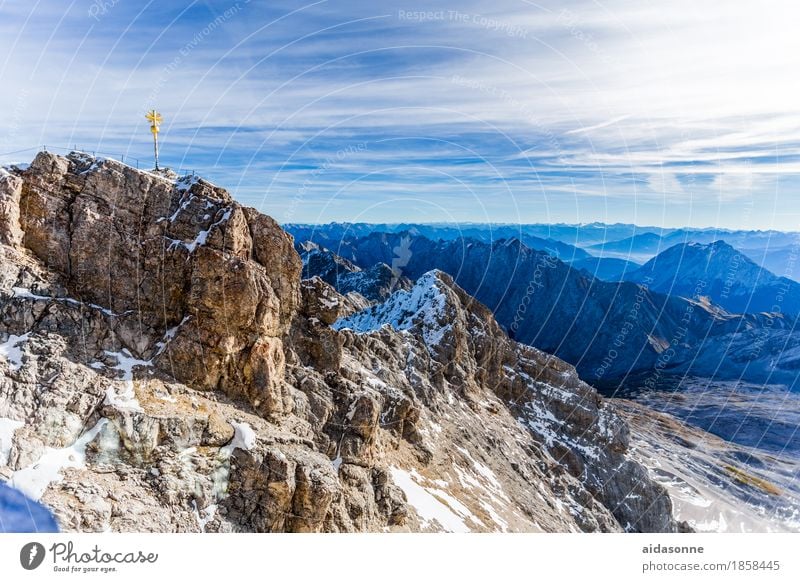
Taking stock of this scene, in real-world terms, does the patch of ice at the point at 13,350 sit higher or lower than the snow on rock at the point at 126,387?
higher


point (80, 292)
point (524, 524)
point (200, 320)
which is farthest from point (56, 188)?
point (524, 524)

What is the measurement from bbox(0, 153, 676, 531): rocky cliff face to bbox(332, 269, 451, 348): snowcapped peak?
3779cm

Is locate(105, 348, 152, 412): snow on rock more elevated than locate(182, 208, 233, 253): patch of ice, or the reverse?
locate(182, 208, 233, 253): patch of ice

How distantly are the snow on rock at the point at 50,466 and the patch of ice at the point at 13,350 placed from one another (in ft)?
16.6

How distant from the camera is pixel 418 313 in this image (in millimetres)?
94938

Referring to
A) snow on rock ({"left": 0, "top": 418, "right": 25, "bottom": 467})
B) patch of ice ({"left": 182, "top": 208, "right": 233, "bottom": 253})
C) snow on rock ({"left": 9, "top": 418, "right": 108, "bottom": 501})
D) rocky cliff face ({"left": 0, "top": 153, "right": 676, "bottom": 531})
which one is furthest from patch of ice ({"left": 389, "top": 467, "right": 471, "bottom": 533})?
snow on rock ({"left": 0, "top": 418, "right": 25, "bottom": 467})

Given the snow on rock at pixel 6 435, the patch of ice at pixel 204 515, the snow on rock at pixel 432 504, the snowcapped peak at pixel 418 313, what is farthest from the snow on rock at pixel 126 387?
the snowcapped peak at pixel 418 313

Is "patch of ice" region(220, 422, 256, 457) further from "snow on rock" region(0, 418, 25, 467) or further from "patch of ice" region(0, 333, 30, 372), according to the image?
"patch of ice" region(0, 333, 30, 372)

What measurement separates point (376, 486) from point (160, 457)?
19.3 meters

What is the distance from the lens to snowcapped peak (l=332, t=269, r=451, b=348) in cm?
9119

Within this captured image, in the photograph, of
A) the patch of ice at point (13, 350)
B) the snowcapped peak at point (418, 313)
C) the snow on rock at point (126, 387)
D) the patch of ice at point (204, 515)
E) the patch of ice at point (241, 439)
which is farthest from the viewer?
the snowcapped peak at point (418, 313)

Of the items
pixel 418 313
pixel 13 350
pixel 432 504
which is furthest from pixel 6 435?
pixel 418 313

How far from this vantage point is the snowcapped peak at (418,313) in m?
91.2

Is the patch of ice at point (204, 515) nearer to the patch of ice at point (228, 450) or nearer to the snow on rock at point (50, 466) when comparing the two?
the patch of ice at point (228, 450)
